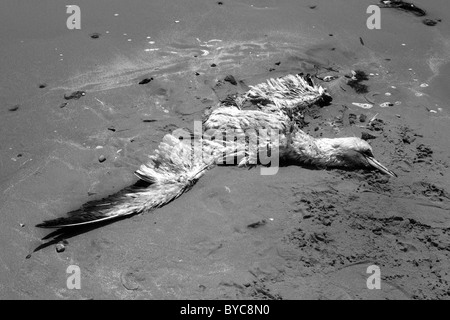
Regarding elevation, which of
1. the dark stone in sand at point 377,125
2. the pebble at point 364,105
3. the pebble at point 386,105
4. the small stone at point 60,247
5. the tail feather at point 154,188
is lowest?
the small stone at point 60,247

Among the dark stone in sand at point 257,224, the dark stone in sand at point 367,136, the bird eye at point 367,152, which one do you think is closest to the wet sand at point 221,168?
the dark stone in sand at point 257,224

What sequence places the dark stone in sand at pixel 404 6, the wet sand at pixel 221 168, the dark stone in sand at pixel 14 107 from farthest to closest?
1. the dark stone in sand at pixel 404 6
2. the dark stone in sand at pixel 14 107
3. the wet sand at pixel 221 168

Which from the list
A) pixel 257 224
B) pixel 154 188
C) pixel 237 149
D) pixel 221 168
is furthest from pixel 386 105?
pixel 154 188

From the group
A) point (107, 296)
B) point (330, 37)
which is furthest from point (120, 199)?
point (330, 37)

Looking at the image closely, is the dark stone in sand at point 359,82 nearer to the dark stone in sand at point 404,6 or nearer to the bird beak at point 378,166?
the bird beak at point 378,166

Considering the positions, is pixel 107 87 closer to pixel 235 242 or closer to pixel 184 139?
pixel 184 139

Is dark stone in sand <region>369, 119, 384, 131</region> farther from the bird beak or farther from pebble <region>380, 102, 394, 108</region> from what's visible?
the bird beak
